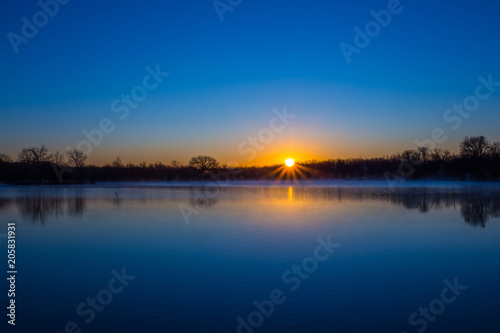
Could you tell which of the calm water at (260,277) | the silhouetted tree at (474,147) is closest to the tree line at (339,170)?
the silhouetted tree at (474,147)

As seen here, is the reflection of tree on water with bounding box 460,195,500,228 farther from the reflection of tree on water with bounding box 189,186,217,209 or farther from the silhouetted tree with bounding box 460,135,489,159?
the silhouetted tree with bounding box 460,135,489,159

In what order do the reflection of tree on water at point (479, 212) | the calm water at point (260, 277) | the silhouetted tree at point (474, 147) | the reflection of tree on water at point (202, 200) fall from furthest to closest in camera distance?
1. the silhouetted tree at point (474, 147)
2. the reflection of tree on water at point (202, 200)
3. the reflection of tree on water at point (479, 212)
4. the calm water at point (260, 277)

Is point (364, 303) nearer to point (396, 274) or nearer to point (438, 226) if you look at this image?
point (396, 274)

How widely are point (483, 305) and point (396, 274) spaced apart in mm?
2017

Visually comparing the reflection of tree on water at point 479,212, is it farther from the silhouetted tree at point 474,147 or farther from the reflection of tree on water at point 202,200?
the silhouetted tree at point 474,147

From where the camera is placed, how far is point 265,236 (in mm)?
12836

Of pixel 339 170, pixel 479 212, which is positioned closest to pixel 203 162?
pixel 339 170

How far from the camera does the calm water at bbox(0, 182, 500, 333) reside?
587 cm

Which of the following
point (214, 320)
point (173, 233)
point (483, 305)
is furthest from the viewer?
point (173, 233)

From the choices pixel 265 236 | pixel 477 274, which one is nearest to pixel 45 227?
pixel 265 236

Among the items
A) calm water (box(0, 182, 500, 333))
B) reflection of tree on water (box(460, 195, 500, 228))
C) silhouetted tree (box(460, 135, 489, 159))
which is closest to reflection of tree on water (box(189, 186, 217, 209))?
calm water (box(0, 182, 500, 333))

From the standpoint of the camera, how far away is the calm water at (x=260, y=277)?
19.2 feet

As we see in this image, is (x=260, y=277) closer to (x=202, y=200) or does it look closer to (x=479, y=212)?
(x=479, y=212)

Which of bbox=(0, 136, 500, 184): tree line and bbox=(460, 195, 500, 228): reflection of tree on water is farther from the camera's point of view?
bbox=(0, 136, 500, 184): tree line
